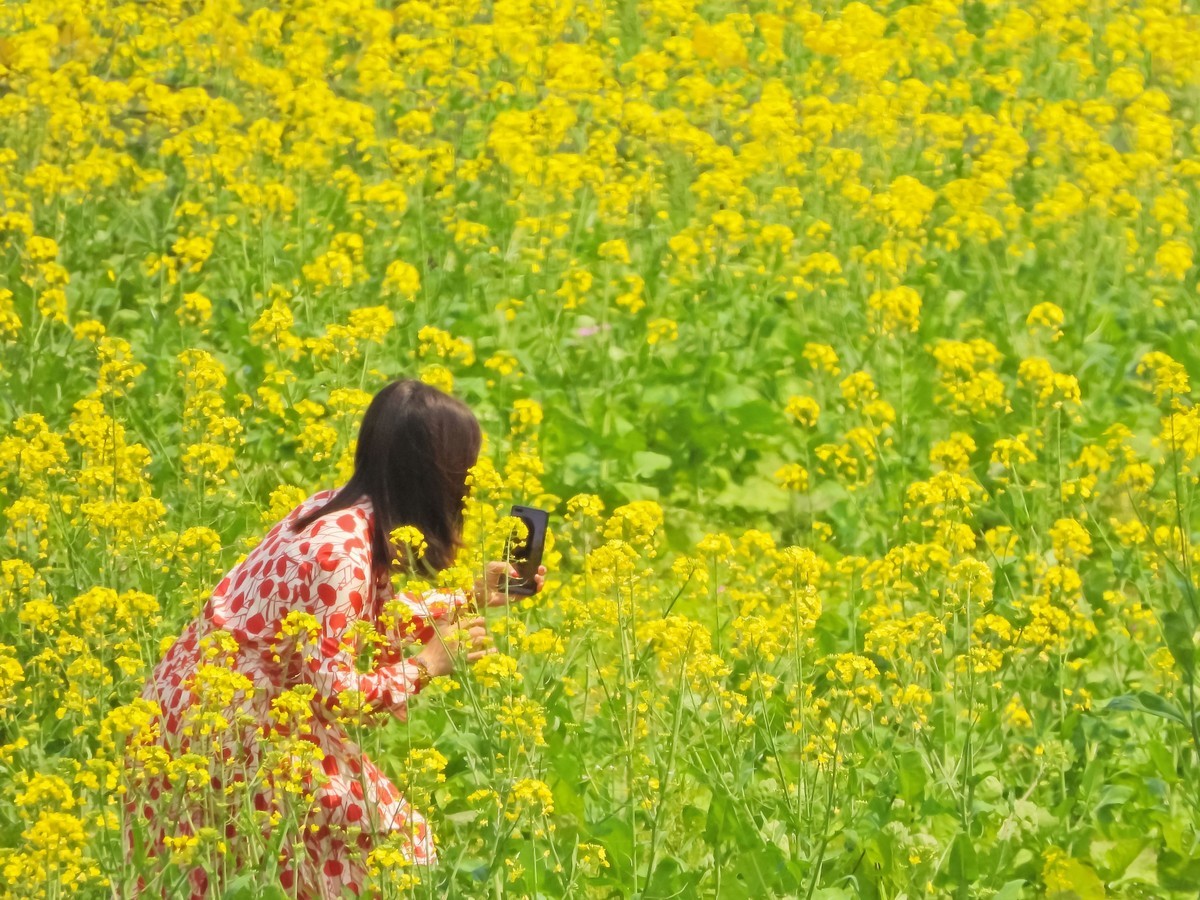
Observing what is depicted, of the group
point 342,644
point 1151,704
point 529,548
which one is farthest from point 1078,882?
point 342,644

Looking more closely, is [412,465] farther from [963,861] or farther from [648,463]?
[648,463]

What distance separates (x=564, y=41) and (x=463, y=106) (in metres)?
1.69

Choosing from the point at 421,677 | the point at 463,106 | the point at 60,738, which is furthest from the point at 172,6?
the point at 421,677

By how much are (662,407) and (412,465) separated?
2545 millimetres

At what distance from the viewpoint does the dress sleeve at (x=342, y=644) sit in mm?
3531

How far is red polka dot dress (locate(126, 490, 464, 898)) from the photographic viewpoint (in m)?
3.57

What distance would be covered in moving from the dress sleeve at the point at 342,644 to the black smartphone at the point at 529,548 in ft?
1.00

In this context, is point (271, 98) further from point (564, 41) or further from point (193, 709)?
point (193, 709)

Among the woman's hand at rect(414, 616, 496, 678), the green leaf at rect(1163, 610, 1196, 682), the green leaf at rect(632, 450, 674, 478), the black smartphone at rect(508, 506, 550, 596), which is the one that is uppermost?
the green leaf at rect(1163, 610, 1196, 682)

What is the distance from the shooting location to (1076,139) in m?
8.20

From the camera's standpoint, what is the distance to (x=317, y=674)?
3.54 meters

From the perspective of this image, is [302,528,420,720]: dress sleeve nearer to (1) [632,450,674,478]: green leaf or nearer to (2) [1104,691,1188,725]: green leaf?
(2) [1104,691,1188,725]: green leaf

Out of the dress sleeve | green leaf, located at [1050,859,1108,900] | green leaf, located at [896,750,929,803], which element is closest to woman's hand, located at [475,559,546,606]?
the dress sleeve

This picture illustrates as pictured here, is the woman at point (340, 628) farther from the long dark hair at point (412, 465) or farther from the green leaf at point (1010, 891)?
the green leaf at point (1010, 891)
